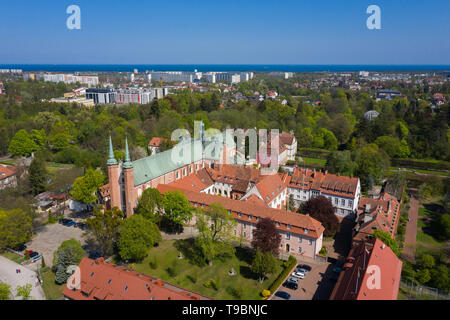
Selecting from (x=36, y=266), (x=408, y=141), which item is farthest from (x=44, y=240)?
(x=408, y=141)

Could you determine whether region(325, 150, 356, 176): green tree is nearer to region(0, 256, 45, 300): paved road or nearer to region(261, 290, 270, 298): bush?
region(261, 290, 270, 298): bush

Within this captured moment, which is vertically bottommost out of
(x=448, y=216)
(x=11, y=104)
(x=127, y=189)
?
(x=448, y=216)

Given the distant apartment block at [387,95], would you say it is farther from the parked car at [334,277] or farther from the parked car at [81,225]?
the parked car at [81,225]

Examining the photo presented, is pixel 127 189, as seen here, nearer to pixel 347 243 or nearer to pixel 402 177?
pixel 347 243

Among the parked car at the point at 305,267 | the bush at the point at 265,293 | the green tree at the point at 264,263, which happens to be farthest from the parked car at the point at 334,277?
the bush at the point at 265,293

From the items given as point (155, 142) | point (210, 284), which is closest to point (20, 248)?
point (210, 284)

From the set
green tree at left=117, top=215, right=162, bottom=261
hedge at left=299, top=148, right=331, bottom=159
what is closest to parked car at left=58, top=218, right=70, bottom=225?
green tree at left=117, top=215, right=162, bottom=261
